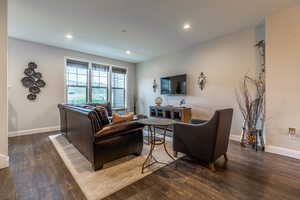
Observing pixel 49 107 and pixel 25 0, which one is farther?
pixel 49 107

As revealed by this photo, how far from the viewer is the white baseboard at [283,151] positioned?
2.60m

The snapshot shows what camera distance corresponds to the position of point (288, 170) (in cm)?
215

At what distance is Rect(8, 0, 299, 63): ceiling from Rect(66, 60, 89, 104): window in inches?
36.5

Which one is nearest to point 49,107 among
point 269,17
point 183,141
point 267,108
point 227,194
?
point 183,141

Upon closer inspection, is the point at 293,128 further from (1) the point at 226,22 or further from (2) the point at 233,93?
(1) the point at 226,22

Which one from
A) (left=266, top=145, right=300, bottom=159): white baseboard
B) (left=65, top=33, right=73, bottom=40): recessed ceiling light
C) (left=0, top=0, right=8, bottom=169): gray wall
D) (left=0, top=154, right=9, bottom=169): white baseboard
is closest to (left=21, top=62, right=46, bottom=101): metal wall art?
(left=65, top=33, right=73, bottom=40): recessed ceiling light

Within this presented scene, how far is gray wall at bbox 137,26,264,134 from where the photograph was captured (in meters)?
3.47

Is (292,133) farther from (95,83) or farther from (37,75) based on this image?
(37,75)

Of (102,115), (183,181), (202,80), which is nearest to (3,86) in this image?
(102,115)

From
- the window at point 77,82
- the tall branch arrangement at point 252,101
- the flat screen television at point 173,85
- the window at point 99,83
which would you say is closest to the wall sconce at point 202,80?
the flat screen television at point 173,85

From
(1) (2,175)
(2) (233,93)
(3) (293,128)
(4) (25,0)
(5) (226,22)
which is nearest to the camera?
(1) (2,175)

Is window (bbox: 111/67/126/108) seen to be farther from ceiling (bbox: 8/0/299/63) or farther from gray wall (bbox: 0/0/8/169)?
gray wall (bbox: 0/0/8/169)

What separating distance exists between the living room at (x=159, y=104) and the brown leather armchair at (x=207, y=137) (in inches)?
0.7

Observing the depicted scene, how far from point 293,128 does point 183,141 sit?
2.21 meters
